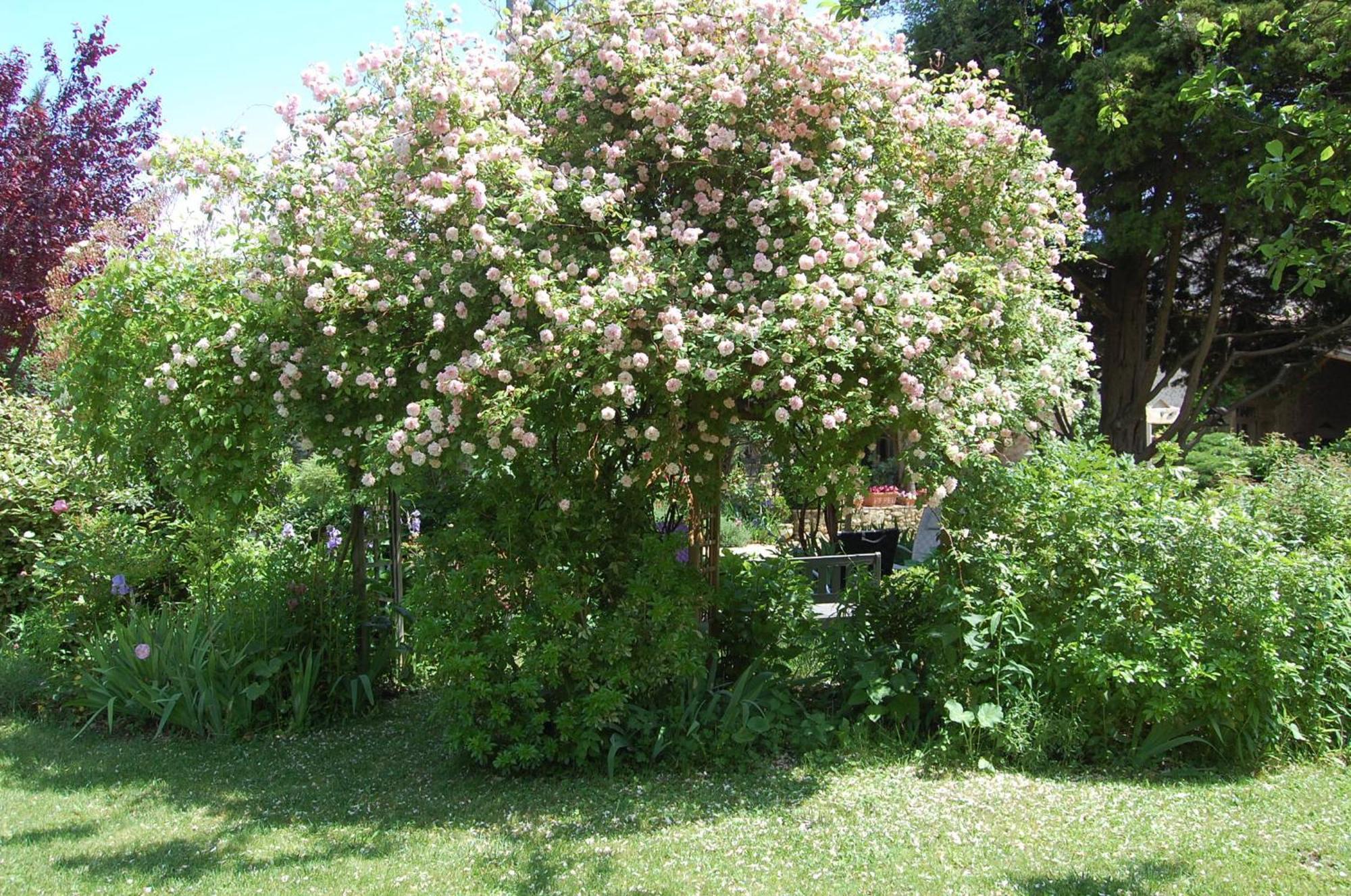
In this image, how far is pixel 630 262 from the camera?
4172 millimetres

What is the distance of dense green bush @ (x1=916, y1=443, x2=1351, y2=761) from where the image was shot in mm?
4621

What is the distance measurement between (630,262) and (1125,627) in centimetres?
286

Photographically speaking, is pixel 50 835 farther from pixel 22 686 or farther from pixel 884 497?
pixel 884 497

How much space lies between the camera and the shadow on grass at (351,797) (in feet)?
12.4

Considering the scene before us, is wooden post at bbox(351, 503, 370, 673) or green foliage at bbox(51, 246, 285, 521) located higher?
green foliage at bbox(51, 246, 285, 521)

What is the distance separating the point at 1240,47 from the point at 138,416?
9701mm

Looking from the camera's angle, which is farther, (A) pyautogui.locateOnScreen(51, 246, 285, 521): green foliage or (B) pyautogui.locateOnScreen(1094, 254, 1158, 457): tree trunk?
(B) pyautogui.locateOnScreen(1094, 254, 1158, 457): tree trunk

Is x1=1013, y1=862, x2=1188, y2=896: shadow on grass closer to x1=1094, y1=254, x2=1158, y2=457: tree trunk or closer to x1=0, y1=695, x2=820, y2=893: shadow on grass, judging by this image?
x1=0, y1=695, x2=820, y2=893: shadow on grass

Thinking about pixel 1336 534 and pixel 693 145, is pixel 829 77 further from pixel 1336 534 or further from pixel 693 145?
pixel 1336 534

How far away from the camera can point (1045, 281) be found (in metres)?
5.14

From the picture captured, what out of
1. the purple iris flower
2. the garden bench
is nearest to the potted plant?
the garden bench

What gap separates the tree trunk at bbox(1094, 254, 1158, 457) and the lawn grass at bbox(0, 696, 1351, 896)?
23.6 ft

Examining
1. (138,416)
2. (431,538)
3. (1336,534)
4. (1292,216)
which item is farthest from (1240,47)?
(138,416)

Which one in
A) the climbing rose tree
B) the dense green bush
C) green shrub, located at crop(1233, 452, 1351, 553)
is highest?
the climbing rose tree
